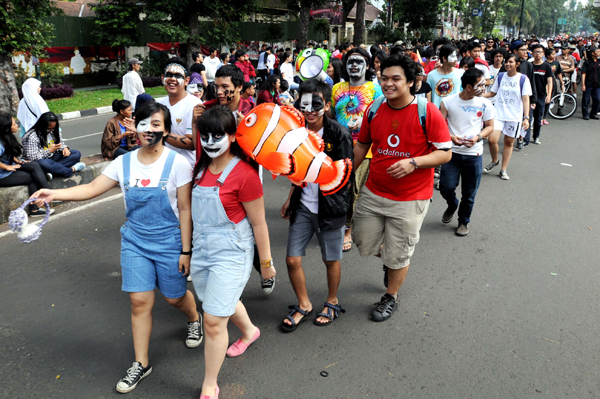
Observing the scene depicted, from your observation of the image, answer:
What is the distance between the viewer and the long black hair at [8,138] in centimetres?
541

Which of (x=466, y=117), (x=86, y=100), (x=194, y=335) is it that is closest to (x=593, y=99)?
(x=466, y=117)

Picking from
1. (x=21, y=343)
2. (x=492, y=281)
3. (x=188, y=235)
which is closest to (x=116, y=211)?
(x=21, y=343)

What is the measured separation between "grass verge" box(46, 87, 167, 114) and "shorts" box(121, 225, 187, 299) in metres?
12.0

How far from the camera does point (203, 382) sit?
285 centimetres

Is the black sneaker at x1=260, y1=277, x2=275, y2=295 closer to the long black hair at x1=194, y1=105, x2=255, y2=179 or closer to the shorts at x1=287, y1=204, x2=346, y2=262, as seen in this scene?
the shorts at x1=287, y1=204, x2=346, y2=262

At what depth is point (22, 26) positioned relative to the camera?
11.6m

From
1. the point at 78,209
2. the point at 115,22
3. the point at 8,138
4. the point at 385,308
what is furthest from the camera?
the point at 115,22

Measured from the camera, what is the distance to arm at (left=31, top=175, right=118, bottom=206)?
2.70m

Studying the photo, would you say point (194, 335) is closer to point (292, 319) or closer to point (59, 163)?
point (292, 319)

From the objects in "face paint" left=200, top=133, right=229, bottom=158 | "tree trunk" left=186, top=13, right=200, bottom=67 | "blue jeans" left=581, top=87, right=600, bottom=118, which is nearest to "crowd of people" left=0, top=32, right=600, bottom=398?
"face paint" left=200, top=133, right=229, bottom=158

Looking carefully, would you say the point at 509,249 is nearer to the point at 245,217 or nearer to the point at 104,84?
the point at 245,217

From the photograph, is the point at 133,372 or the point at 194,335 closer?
the point at 133,372

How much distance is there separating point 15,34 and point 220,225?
1155cm

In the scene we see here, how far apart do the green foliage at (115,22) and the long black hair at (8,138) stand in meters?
15.0
